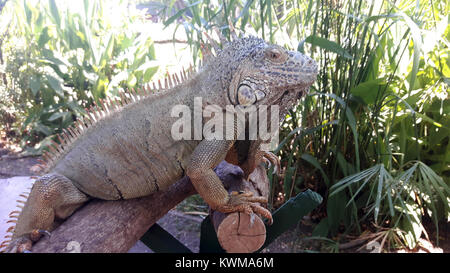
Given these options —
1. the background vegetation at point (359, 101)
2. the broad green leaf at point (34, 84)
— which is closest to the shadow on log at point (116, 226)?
the background vegetation at point (359, 101)

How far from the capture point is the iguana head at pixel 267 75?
4.63 ft

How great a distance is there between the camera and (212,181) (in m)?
1.45

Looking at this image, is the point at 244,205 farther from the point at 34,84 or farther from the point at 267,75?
the point at 34,84

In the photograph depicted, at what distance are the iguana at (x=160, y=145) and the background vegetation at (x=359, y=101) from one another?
642 millimetres

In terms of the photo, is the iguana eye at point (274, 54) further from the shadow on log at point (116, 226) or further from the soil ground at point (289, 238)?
the soil ground at point (289, 238)

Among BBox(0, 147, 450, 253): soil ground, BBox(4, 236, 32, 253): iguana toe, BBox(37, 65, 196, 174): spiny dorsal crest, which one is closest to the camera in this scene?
BBox(4, 236, 32, 253): iguana toe

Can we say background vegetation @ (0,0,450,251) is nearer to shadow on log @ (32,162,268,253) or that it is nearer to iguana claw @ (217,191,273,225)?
iguana claw @ (217,191,273,225)

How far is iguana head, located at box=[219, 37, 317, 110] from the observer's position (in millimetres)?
1411

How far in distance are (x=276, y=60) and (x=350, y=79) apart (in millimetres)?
1079

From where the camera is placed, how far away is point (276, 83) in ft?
4.64

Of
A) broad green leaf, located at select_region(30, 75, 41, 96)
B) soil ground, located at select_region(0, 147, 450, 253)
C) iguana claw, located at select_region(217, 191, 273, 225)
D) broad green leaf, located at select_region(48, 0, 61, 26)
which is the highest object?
broad green leaf, located at select_region(48, 0, 61, 26)

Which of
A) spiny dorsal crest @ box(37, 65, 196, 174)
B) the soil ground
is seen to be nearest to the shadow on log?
spiny dorsal crest @ box(37, 65, 196, 174)

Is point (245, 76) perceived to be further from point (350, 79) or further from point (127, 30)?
Answer: point (127, 30)

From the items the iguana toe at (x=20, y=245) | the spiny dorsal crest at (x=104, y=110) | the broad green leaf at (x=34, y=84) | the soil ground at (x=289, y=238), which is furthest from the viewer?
the broad green leaf at (x=34, y=84)
